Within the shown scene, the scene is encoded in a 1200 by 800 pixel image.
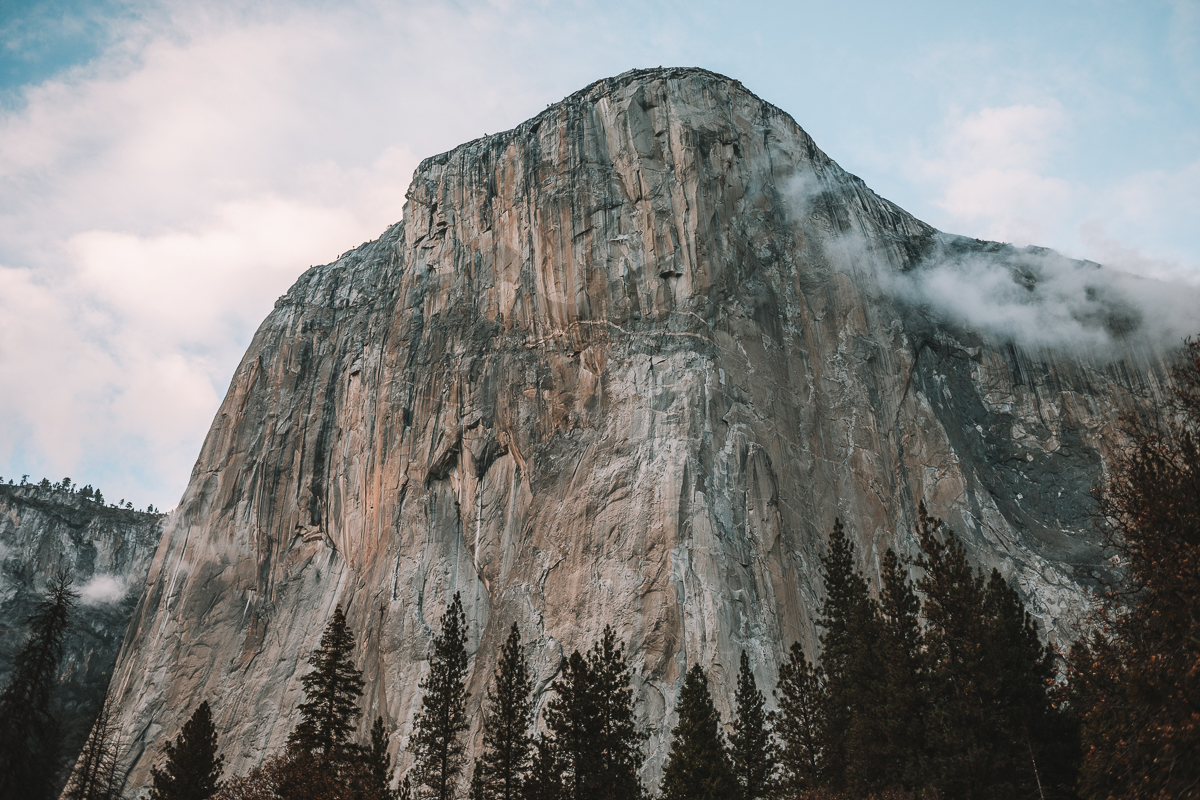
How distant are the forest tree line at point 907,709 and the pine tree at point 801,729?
0.07 m

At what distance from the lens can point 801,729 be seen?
29328 mm

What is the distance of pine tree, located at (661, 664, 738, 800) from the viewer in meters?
26.7

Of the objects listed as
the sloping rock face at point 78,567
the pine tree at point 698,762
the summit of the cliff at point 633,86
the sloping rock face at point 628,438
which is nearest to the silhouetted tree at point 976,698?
the pine tree at point 698,762

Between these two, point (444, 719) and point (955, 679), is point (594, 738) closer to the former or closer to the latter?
point (444, 719)

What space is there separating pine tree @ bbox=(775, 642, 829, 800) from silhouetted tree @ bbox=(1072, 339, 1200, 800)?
12896 millimetres

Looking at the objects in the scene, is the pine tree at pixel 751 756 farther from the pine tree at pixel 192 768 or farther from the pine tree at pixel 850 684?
the pine tree at pixel 192 768

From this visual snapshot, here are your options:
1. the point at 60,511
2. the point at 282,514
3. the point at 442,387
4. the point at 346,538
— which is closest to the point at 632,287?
the point at 442,387

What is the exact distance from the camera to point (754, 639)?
4112cm

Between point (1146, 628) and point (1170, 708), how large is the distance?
1.33m

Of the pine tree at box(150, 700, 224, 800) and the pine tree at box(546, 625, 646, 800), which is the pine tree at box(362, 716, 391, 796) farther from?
the pine tree at box(546, 625, 646, 800)

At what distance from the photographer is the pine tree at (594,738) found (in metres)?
26.7

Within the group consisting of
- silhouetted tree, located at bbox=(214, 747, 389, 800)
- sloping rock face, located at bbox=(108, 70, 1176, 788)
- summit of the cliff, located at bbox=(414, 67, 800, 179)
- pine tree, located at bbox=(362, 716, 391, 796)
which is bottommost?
silhouetted tree, located at bbox=(214, 747, 389, 800)

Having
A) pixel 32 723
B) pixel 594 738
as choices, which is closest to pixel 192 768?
pixel 32 723

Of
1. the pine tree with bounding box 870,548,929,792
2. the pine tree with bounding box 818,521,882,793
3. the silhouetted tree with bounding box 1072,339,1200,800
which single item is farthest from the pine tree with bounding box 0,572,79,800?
the silhouetted tree with bounding box 1072,339,1200,800
